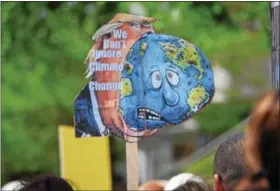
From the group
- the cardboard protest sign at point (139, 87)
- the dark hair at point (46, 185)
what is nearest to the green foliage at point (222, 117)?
the cardboard protest sign at point (139, 87)

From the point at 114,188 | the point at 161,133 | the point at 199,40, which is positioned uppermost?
the point at 199,40

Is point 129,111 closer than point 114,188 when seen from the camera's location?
Yes

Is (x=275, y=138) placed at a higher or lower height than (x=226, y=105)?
higher

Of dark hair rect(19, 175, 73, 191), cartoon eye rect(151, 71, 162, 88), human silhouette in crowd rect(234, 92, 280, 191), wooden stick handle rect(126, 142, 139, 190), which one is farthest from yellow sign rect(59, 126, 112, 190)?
human silhouette in crowd rect(234, 92, 280, 191)

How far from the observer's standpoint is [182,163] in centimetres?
334

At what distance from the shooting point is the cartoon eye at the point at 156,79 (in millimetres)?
2904

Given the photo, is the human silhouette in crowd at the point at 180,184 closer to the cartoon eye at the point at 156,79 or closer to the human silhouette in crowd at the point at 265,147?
the cartoon eye at the point at 156,79

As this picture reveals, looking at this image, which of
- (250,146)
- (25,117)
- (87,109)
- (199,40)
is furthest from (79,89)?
(250,146)

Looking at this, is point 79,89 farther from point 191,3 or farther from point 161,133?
point 191,3

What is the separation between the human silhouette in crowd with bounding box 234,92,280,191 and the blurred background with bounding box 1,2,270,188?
190cm

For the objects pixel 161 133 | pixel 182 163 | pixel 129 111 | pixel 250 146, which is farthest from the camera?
pixel 182 163

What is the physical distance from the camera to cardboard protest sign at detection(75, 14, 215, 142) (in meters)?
2.89

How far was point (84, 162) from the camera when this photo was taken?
10.6 feet

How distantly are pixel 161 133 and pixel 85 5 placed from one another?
720 millimetres
